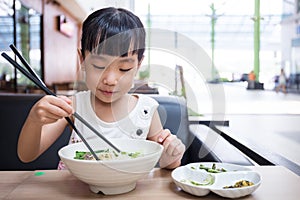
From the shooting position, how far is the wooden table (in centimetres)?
63

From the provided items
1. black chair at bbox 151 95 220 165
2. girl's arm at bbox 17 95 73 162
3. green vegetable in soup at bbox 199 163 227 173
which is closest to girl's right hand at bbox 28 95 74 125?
girl's arm at bbox 17 95 73 162

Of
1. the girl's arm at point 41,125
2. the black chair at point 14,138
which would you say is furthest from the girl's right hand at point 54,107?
the black chair at point 14,138

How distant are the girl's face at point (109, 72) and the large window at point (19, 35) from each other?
10.5 ft

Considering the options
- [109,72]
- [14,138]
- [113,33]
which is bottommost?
[14,138]

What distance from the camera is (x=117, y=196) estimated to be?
633 millimetres

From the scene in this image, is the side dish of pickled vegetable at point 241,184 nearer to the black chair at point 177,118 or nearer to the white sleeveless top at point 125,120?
the white sleeveless top at point 125,120

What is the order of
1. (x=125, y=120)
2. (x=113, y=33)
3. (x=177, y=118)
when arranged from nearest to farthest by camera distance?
(x=113, y=33)
(x=125, y=120)
(x=177, y=118)

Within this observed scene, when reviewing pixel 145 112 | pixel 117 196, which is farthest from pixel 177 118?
pixel 117 196

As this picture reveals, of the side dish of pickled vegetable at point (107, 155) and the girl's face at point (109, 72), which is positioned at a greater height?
the girl's face at point (109, 72)

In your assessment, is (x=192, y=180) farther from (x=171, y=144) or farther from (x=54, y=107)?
(x=54, y=107)

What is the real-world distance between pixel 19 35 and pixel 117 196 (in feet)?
14.8

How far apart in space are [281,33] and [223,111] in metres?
9.76

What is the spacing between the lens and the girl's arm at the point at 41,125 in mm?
637

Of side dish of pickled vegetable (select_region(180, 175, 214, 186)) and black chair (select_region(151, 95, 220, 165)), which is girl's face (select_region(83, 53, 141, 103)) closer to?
side dish of pickled vegetable (select_region(180, 175, 214, 186))
